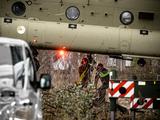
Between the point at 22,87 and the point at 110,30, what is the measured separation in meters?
8.61

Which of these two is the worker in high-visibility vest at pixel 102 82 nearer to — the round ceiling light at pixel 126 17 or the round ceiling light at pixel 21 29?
the round ceiling light at pixel 126 17

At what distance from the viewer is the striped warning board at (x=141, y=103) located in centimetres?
1733

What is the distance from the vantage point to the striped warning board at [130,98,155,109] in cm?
1733

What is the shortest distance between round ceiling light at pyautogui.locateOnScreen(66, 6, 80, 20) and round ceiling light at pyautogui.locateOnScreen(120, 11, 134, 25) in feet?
4.51

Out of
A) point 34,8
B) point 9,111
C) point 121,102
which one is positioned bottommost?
point 121,102

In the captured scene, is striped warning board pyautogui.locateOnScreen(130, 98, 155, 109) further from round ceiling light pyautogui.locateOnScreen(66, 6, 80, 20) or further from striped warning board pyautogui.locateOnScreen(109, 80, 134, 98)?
round ceiling light pyautogui.locateOnScreen(66, 6, 80, 20)

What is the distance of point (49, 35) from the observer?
18688 millimetres

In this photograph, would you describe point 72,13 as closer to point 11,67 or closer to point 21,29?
point 21,29

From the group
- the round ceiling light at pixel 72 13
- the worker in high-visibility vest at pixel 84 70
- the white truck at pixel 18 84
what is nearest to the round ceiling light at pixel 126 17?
the round ceiling light at pixel 72 13

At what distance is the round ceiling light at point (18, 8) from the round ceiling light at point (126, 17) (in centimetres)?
304

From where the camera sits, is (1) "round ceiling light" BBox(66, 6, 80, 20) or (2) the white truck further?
(1) "round ceiling light" BBox(66, 6, 80, 20)

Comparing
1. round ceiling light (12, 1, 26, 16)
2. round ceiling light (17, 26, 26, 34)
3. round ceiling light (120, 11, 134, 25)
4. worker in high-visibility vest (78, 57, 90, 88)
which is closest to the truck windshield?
round ceiling light (17, 26, 26, 34)

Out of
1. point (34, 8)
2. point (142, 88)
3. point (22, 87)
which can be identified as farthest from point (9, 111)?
point (34, 8)

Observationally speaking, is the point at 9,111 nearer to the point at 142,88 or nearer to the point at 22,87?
the point at 22,87
